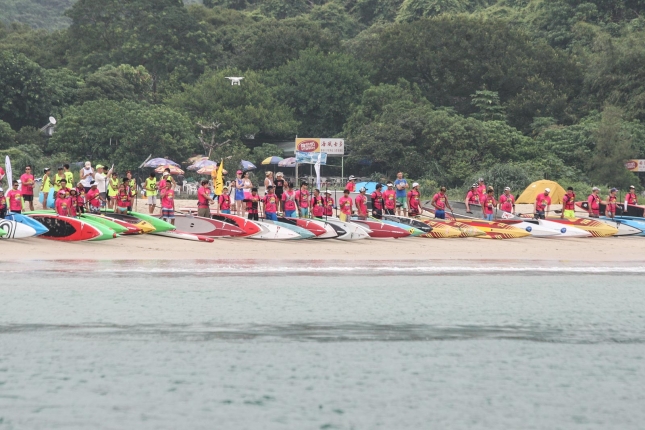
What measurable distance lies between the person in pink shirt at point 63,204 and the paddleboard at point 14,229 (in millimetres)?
1234

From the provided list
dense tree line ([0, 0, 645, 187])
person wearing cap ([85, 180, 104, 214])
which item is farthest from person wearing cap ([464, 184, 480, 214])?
dense tree line ([0, 0, 645, 187])

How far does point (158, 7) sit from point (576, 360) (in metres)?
64.1

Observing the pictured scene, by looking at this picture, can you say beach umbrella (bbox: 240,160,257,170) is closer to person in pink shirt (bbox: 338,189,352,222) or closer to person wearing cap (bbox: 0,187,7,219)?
person in pink shirt (bbox: 338,189,352,222)

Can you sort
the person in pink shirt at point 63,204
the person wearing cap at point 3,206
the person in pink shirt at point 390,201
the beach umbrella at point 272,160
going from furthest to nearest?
the beach umbrella at point 272,160 → the person in pink shirt at point 390,201 → the person in pink shirt at point 63,204 → the person wearing cap at point 3,206

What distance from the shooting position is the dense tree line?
50.6 m

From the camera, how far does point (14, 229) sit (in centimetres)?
2272

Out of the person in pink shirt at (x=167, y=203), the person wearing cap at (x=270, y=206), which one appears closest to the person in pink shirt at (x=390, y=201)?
the person wearing cap at (x=270, y=206)

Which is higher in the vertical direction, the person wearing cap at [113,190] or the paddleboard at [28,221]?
the person wearing cap at [113,190]

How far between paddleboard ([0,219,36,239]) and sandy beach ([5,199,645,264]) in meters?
0.25

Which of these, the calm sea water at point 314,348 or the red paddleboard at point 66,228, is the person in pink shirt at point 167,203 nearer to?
the red paddleboard at point 66,228

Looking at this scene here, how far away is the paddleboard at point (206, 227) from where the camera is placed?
84.3 feet

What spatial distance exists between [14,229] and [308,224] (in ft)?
26.4

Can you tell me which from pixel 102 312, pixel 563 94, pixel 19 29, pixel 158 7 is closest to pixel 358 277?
pixel 102 312

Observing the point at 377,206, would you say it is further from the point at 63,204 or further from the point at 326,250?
the point at 63,204
